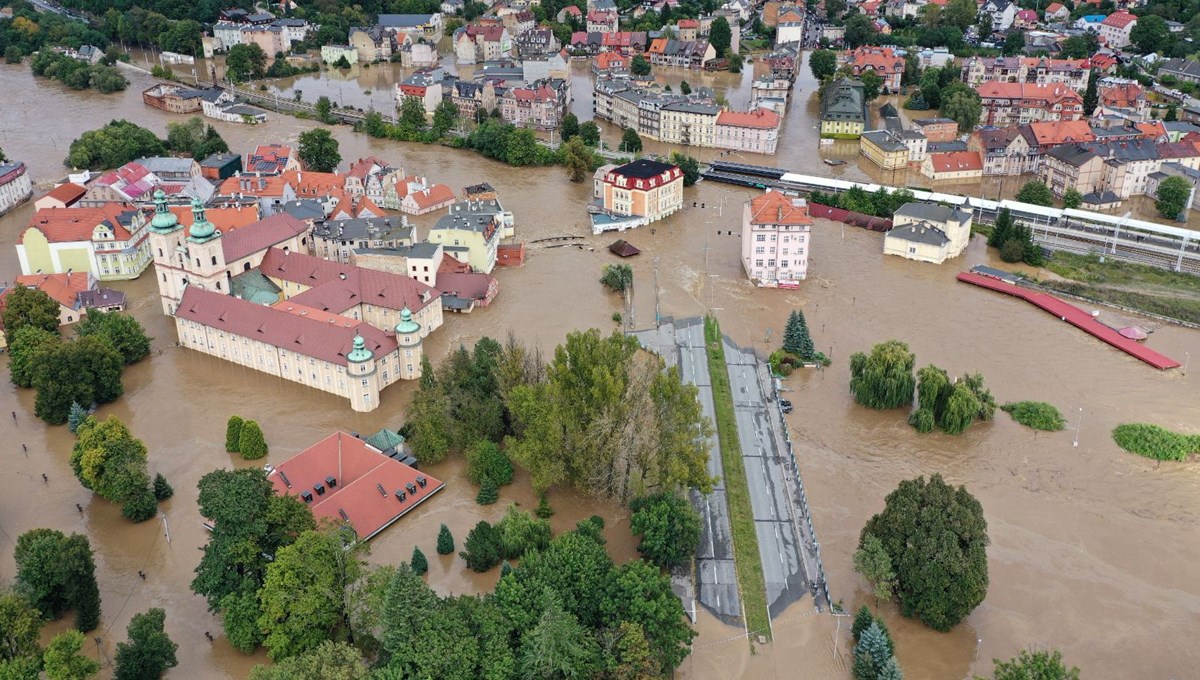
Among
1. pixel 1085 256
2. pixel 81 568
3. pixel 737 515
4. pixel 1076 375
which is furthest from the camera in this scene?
pixel 1085 256

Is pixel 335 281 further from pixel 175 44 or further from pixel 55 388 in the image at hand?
pixel 175 44

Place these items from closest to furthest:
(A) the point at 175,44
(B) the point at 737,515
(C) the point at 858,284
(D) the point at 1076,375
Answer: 1. (B) the point at 737,515
2. (D) the point at 1076,375
3. (C) the point at 858,284
4. (A) the point at 175,44

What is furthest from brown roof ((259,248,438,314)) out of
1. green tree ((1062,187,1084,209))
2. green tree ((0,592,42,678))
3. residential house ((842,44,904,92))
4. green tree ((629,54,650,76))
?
residential house ((842,44,904,92))

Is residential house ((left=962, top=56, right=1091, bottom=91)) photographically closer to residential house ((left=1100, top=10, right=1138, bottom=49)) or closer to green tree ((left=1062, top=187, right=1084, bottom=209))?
residential house ((left=1100, top=10, right=1138, bottom=49))

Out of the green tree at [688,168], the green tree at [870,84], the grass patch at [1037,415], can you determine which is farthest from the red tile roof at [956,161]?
the grass patch at [1037,415]

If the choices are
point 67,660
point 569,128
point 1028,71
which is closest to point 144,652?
point 67,660

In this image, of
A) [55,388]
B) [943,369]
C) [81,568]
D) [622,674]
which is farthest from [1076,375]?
[55,388]

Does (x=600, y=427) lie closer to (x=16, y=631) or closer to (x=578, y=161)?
(x=16, y=631)
